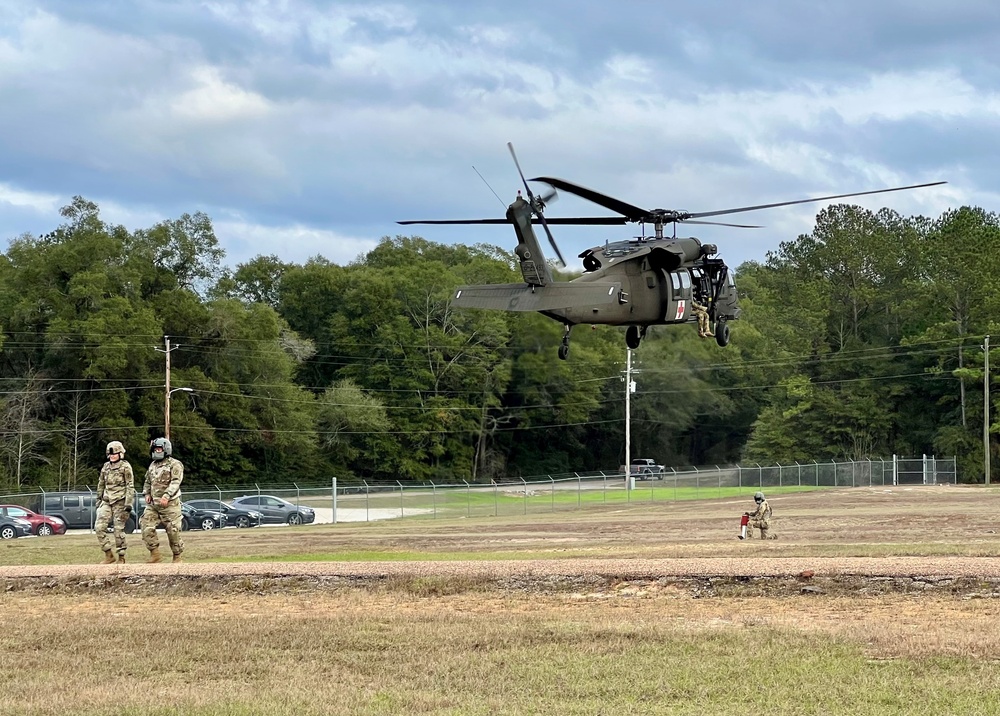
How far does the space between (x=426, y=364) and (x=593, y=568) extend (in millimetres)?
71203

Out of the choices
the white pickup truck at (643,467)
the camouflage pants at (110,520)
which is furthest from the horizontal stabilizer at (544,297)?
the white pickup truck at (643,467)

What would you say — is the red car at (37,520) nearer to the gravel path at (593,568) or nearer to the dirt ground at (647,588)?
the dirt ground at (647,588)

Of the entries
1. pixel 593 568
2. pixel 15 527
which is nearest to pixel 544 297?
pixel 593 568

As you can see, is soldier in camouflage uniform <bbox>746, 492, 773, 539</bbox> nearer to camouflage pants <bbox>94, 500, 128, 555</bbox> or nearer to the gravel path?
the gravel path

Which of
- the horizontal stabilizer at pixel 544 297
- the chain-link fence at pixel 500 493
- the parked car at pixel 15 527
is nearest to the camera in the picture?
the horizontal stabilizer at pixel 544 297

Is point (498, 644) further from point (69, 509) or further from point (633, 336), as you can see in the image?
point (69, 509)

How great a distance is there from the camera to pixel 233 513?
52.5 metres

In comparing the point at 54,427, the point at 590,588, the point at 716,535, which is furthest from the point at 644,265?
the point at 54,427

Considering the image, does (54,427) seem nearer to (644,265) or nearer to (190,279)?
(190,279)

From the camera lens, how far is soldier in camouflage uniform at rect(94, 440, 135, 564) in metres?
23.6

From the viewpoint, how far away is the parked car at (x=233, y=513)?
169 ft

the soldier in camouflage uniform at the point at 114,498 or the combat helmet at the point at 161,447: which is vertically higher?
the combat helmet at the point at 161,447

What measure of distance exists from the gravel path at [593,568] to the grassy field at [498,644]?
0.28 meters

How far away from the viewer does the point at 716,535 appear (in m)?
35.0
